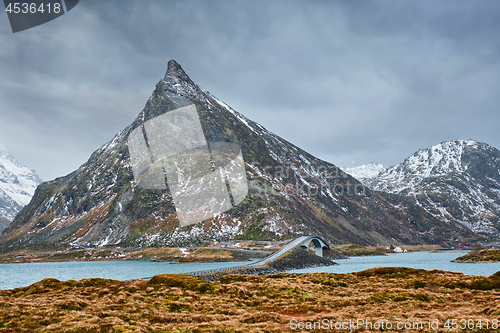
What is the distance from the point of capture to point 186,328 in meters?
24.1

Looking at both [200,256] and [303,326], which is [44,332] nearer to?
[303,326]

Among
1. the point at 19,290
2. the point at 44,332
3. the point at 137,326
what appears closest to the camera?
the point at 44,332

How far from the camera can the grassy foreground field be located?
2416 cm

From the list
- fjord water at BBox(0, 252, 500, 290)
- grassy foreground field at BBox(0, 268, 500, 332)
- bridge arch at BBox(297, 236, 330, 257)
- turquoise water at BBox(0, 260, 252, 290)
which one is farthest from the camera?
bridge arch at BBox(297, 236, 330, 257)

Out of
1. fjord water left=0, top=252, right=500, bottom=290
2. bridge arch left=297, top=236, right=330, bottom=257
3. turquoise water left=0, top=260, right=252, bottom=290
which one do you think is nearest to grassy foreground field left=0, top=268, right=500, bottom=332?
fjord water left=0, top=252, right=500, bottom=290

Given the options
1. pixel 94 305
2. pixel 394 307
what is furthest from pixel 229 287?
pixel 394 307

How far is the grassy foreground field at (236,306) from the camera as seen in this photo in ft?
79.3

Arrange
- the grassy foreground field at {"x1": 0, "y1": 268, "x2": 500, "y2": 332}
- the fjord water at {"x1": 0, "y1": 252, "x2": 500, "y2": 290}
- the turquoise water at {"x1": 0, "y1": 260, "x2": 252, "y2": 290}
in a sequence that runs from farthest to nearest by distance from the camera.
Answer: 1. the fjord water at {"x1": 0, "y1": 252, "x2": 500, "y2": 290}
2. the turquoise water at {"x1": 0, "y1": 260, "x2": 252, "y2": 290}
3. the grassy foreground field at {"x1": 0, "y1": 268, "x2": 500, "y2": 332}

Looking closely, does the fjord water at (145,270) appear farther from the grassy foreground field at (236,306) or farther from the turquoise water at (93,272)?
the grassy foreground field at (236,306)

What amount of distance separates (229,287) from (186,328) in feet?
73.2

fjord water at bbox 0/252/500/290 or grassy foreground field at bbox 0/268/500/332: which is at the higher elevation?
grassy foreground field at bbox 0/268/500/332

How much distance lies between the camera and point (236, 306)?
115 feet

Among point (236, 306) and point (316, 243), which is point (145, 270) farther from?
point (236, 306)

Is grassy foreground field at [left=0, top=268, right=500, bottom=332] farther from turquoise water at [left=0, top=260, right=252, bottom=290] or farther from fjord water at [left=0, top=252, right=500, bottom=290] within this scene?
turquoise water at [left=0, top=260, right=252, bottom=290]
